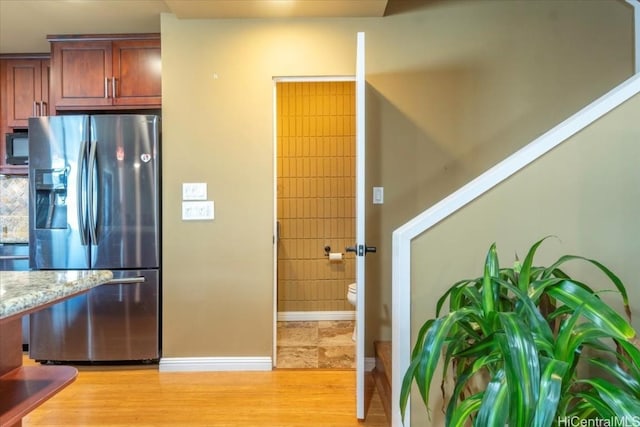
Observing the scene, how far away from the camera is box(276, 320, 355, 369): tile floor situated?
8.34ft

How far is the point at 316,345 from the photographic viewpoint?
2.90 metres

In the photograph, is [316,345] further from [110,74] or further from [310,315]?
[110,74]

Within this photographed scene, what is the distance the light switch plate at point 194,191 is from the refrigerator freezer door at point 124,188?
20cm

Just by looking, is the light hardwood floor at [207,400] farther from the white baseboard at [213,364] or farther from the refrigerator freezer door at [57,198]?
the refrigerator freezer door at [57,198]

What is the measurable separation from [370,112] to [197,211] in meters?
1.44

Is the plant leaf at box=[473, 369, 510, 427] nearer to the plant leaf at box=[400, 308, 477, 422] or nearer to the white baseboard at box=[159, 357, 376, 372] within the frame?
the plant leaf at box=[400, 308, 477, 422]

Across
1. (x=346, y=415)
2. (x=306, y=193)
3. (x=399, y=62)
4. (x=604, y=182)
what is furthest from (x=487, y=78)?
(x=346, y=415)

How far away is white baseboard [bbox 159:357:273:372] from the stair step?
758 millimetres

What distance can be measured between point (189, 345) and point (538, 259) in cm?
225

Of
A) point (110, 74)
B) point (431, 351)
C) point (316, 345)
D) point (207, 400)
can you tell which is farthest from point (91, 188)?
point (431, 351)

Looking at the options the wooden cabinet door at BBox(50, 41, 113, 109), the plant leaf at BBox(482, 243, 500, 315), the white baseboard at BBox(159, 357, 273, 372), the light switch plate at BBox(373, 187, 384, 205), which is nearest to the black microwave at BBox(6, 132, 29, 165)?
the wooden cabinet door at BBox(50, 41, 113, 109)

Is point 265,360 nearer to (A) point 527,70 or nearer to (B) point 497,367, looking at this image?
(B) point 497,367

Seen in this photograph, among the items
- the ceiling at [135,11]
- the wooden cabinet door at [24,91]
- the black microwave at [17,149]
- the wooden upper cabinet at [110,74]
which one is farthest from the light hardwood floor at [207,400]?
the ceiling at [135,11]

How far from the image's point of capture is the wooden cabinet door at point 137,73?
2.62 m
